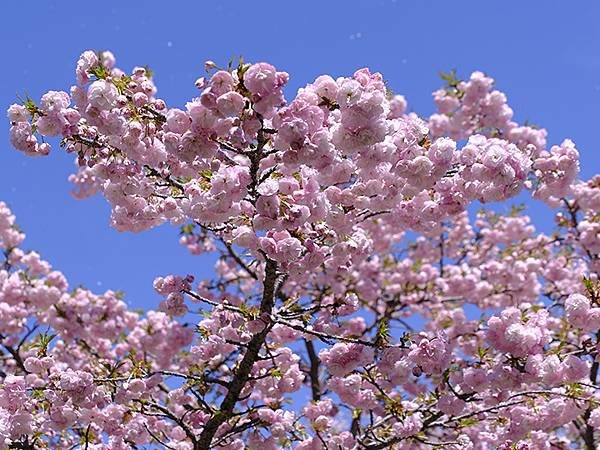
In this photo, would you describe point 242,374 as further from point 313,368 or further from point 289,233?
point 313,368

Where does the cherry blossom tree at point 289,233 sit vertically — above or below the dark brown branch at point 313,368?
below

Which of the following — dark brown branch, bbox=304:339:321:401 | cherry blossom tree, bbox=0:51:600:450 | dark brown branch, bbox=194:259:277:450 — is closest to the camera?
cherry blossom tree, bbox=0:51:600:450

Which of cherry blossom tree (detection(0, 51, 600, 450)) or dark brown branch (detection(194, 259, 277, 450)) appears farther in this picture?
dark brown branch (detection(194, 259, 277, 450))

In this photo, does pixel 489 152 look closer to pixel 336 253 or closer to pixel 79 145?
pixel 336 253

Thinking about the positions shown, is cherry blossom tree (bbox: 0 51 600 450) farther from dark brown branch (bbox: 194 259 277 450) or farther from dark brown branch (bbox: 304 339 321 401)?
dark brown branch (bbox: 304 339 321 401)

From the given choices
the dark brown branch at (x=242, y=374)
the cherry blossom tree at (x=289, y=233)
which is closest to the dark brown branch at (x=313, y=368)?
the cherry blossom tree at (x=289, y=233)

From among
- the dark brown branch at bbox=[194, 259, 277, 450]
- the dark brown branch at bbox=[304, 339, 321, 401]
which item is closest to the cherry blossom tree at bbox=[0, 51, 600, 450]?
the dark brown branch at bbox=[194, 259, 277, 450]

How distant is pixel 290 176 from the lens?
408 cm

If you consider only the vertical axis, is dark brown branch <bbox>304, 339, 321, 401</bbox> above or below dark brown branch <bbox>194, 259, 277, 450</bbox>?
above

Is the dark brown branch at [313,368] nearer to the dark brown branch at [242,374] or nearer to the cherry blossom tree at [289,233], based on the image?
the cherry blossom tree at [289,233]

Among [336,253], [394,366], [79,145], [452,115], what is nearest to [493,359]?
[394,366]

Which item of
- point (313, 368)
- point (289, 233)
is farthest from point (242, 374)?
point (313, 368)

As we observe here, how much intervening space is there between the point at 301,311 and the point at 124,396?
150cm

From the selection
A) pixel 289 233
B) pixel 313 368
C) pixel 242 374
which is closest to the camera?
pixel 289 233
